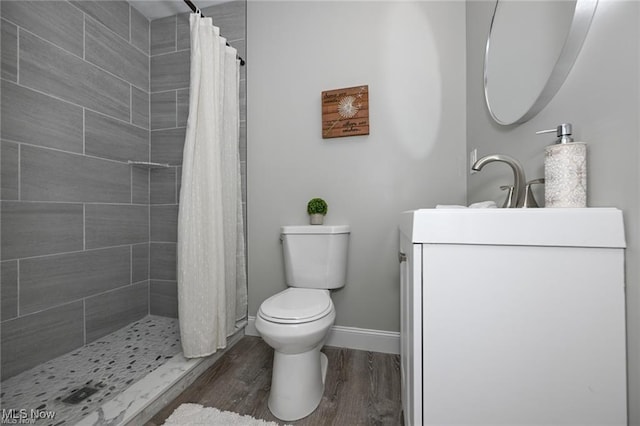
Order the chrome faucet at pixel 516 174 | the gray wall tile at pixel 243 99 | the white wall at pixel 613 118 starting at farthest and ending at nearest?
1. the gray wall tile at pixel 243 99
2. the chrome faucet at pixel 516 174
3. the white wall at pixel 613 118

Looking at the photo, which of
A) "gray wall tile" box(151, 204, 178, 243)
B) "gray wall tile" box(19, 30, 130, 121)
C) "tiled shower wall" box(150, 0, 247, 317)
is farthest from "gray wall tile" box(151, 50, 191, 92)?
"gray wall tile" box(151, 204, 178, 243)

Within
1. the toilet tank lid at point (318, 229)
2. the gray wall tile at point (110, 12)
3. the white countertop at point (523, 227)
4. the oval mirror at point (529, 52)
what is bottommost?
the toilet tank lid at point (318, 229)

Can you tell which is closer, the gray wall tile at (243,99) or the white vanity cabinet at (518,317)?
the white vanity cabinet at (518,317)

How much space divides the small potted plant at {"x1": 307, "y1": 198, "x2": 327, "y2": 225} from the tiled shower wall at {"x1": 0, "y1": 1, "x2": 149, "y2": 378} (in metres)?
1.30

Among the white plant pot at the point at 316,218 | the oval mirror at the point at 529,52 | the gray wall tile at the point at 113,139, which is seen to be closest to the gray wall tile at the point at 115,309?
the gray wall tile at the point at 113,139

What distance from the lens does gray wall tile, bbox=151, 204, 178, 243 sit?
1963 mm

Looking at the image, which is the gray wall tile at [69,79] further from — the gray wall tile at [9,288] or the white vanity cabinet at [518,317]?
the white vanity cabinet at [518,317]

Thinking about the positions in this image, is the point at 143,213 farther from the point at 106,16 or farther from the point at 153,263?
the point at 106,16

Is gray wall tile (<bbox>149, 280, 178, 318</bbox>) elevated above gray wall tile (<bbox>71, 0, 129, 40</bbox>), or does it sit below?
below

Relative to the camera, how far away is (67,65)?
150 centimetres

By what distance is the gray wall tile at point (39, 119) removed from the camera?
1.27 metres

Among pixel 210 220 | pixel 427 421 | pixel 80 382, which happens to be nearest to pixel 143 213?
pixel 210 220

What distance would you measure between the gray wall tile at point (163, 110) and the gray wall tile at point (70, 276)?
3.06 ft

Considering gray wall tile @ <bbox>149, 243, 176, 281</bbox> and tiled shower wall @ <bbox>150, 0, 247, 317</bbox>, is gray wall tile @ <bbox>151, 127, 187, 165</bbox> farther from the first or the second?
gray wall tile @ <bbox>149, 243, 176, 281</bbox>
